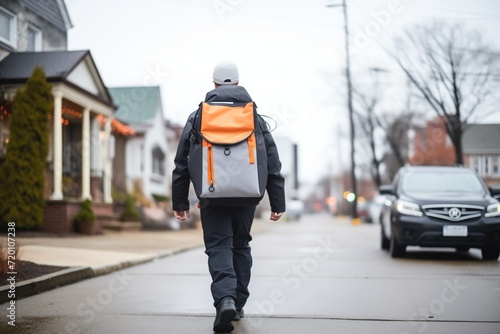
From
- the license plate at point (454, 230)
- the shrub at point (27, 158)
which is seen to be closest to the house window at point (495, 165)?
the license plate at point (454, 230)

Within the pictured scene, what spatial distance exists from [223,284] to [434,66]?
61.8ft

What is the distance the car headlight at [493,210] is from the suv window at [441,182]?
0.75 meters

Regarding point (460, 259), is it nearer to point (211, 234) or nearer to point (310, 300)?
point (310, 300)

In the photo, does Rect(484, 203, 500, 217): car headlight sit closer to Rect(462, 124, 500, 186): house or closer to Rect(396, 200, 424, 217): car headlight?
Rect(396, 200, 424, 217): car headlight

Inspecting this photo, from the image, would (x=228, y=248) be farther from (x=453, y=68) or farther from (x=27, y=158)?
(x=453, y=68)

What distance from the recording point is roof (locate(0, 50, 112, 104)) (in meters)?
15.6

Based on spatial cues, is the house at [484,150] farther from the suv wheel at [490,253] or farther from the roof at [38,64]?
the roof at [38,64]

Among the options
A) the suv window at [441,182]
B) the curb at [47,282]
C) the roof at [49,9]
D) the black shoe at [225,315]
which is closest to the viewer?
the black shoe at [225,315]

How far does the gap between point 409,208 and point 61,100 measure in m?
10.4

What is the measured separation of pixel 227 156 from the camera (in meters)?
4.67

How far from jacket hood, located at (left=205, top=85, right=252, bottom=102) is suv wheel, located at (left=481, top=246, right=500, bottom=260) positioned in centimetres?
694

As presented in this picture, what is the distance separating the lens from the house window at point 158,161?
109 feet

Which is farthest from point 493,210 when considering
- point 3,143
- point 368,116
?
point 368,116

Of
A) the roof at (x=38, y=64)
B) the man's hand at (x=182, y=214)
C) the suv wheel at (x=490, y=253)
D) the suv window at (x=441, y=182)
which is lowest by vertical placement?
the suv wheel at (x=490, y=253)
